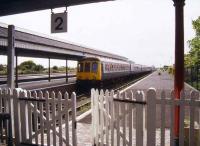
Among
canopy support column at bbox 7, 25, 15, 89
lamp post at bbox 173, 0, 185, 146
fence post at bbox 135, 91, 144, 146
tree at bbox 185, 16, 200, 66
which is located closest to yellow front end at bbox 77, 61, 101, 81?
tree at bbox 185, 16, 200, 66

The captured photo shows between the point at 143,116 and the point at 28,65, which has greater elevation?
the point at 28,65

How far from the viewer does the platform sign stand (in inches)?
282

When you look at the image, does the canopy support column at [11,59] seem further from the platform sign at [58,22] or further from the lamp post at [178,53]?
the lamp post at [178,53]

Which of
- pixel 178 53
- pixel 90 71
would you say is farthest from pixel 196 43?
pixel 178 53

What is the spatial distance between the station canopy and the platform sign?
0.28 meters

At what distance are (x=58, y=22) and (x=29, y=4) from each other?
904 millimetres

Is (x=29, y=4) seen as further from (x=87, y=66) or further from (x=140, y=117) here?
(x=87, y=66)

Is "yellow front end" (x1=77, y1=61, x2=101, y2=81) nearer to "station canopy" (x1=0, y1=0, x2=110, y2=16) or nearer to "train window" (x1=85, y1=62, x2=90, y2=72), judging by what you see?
"train window" (x1=85, y1=62, x2=90, y2=72)

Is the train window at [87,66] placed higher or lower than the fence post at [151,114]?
higher

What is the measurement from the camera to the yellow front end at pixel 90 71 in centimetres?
2292

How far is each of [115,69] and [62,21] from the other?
23.1m

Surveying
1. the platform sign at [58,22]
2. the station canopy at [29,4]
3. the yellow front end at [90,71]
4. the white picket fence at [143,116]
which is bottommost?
the white picket fence at [143,116]

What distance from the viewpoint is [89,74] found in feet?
76.0

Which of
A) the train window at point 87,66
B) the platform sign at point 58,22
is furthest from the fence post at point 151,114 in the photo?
the train window at point 87,66
